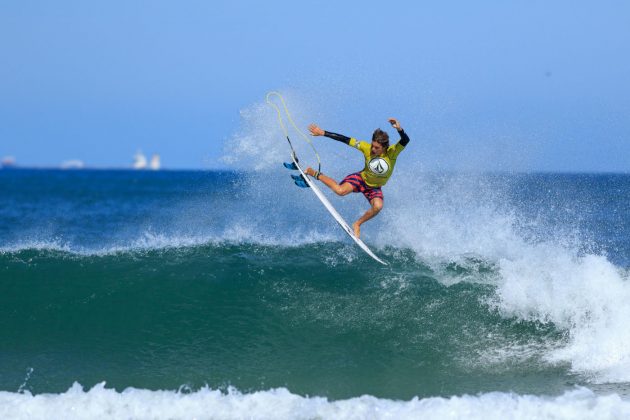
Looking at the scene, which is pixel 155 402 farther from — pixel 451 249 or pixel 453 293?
pixel 451 249

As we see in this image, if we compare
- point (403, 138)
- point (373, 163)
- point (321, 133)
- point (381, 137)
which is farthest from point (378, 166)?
point (321, 133)

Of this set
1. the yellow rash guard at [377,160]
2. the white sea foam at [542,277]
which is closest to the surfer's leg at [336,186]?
the yellow rash guard at [377,160]

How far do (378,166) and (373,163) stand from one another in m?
0.08

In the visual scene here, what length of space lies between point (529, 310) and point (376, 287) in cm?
220

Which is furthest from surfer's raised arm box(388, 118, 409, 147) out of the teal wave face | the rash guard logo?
the teal wave face

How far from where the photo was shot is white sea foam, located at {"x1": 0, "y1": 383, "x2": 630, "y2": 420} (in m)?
6.57

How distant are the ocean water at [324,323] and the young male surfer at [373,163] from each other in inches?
57.5

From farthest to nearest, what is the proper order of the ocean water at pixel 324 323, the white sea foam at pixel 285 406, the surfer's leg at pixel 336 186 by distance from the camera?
the surfer's leg at pixel 336 186
the ocean water at pixel 324 323
the white sea foam at pixel 285 406

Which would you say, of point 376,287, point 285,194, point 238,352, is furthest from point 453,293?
point 285,194

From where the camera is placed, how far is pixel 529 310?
29.8ft

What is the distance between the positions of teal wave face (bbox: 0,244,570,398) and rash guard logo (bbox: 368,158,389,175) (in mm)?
1784

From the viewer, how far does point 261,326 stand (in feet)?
30.1

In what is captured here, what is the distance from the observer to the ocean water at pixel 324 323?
694cm

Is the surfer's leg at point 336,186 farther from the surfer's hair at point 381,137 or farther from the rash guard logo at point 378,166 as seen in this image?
Answer: the surfer's hair at point 381,137
